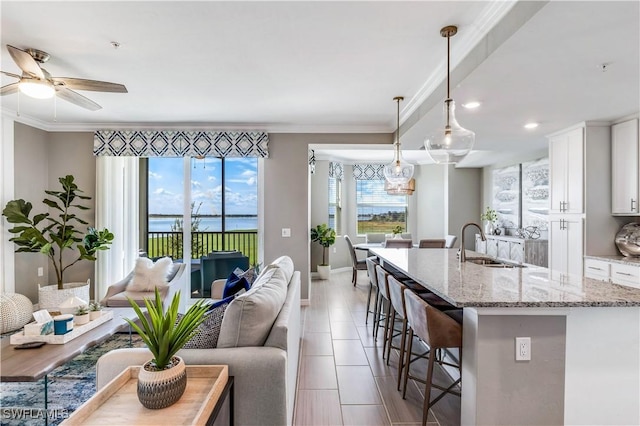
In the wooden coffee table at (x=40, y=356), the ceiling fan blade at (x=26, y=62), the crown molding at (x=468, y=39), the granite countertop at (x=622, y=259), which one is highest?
the crown molding at (x=468, y=39)

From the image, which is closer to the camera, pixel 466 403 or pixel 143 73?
pixel 466 403

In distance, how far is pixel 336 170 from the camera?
8016mm

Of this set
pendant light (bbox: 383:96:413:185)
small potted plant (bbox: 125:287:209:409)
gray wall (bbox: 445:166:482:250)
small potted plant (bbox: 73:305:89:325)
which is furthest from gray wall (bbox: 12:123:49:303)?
gray wall (bbox: 445:166:482:250)

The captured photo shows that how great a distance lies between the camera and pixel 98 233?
4508 millimetres

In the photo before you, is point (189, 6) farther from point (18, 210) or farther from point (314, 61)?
point (18, 210)

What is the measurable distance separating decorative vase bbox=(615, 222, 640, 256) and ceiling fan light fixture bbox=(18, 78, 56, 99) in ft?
18.2

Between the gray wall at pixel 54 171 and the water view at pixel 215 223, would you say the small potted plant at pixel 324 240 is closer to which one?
the water view at pixel 215 223

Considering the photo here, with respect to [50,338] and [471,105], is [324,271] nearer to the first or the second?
[471,105]

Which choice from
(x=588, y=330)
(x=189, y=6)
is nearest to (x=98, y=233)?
(x=189, y=6)

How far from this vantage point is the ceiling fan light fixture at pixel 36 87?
2.54 metres

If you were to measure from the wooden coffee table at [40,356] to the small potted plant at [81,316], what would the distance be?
117mm

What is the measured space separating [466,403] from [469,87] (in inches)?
88.5

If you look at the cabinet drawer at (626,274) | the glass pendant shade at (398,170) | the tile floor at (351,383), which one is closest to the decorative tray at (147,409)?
the tile floor at (351,383)

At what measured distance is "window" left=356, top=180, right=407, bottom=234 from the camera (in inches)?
333
